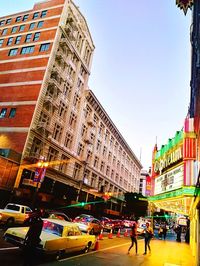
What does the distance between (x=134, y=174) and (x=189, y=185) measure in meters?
73.6

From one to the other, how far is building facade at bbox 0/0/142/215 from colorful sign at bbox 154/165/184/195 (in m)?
12.7

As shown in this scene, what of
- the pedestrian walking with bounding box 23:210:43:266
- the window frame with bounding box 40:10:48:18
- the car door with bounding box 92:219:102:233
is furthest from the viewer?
the window frame with bounding box 40:10:48:18

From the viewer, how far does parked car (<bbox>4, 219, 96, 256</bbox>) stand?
29.6ft

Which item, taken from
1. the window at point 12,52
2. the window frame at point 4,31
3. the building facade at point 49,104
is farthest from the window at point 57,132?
the window frame at point 4,31

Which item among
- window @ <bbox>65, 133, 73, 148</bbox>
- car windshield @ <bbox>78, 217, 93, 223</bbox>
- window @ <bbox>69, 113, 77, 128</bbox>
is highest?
window @ <bbox>69, 113, 77, 128</bbox>

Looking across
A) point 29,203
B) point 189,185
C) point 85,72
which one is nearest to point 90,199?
point 29,203

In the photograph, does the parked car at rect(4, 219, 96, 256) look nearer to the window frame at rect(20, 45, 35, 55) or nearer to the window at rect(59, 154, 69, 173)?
the window at rect(59, 154, 69, 173)

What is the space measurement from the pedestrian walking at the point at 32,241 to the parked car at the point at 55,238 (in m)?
1.33

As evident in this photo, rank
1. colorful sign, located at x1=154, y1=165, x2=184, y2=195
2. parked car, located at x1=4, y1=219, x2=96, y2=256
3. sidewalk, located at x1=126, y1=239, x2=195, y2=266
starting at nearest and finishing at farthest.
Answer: parked car, located at x1=4, y1=219, x2=96, y2=256 → sidewalk, located at x1=126, y1=239, x2=195, y2=266 → colorful sign, located at x1=154, y1=165, x2=184, y2=195

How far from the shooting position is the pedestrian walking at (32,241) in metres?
7.20

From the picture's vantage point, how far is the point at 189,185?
13438 mm

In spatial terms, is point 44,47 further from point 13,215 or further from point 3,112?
point 13,215

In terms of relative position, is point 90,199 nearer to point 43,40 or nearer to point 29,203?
point 29,203

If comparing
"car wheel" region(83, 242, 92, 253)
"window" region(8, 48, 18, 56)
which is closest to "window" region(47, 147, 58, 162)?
"window" region(8, 48, 18, 56)
